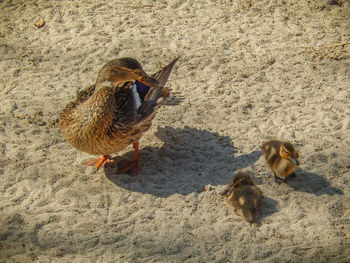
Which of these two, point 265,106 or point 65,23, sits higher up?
point 65,23

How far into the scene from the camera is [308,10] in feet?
28.0

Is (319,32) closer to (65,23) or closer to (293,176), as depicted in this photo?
(293,176)

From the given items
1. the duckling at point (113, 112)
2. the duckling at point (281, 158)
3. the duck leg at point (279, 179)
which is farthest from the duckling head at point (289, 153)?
the duckling at point (113, 112)

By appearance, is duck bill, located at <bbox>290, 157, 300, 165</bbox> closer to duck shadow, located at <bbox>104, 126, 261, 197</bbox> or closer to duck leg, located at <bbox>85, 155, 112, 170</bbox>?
duck shadow, located at <bbox>104, 126, 261, 197</bbox>

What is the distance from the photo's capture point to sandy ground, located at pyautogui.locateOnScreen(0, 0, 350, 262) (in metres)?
4.90

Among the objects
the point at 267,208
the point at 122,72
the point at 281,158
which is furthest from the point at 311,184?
the point at 122,72

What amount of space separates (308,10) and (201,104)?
10.5ft

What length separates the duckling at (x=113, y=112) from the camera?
18.0 feet

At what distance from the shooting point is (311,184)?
5562 mm

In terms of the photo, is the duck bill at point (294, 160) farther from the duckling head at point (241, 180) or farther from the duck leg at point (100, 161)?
the duck leg at point (100, 161)

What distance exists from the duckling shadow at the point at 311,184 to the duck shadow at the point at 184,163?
613 millimetres

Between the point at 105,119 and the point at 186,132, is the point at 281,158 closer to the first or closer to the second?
the point at 186,132

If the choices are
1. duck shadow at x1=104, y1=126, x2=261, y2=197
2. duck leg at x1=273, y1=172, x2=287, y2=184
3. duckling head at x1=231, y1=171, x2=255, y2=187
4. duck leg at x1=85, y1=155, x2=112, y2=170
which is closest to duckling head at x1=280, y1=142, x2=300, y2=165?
duck leg at x1=273, y1=172, x2=287, y2=184

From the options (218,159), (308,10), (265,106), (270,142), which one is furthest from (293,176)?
(308,10)
